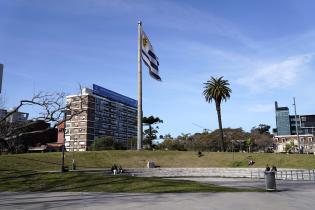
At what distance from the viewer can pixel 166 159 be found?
5609 centimetres

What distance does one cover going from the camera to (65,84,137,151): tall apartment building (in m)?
130

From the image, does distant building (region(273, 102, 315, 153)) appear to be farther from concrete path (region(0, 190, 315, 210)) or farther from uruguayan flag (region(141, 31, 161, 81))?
concrete path (region(0, 190, 315, 210))

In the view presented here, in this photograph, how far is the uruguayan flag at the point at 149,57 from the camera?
196 ft

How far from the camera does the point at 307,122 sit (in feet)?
429

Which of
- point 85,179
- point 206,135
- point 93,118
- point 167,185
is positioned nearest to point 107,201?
point 167,185

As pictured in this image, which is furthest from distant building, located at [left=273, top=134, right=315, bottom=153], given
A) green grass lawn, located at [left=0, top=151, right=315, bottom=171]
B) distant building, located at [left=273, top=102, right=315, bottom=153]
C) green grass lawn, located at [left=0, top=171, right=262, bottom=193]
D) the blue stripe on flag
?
green grass lawn, located at [left=0, top=171, right=262, bottom=193]

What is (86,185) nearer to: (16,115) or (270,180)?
(270,180)

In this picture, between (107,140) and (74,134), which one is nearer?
(107,140)

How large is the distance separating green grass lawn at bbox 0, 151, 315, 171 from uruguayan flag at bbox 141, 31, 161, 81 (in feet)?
39.9

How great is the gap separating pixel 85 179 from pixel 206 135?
9224 cm

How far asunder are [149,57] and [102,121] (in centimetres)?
8035

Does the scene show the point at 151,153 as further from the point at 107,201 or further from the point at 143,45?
the point at 107,201

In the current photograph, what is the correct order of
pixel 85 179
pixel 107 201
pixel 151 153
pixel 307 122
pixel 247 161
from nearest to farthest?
1. pixel 107 201
2. pixel 85 179
3. pixel 247 161
4. pixel 151 153
5. pixel 307 122

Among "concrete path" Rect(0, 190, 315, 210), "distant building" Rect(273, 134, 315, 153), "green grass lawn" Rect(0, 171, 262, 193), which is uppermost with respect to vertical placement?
"distant building" Rect(273, 134, 315, 153)
